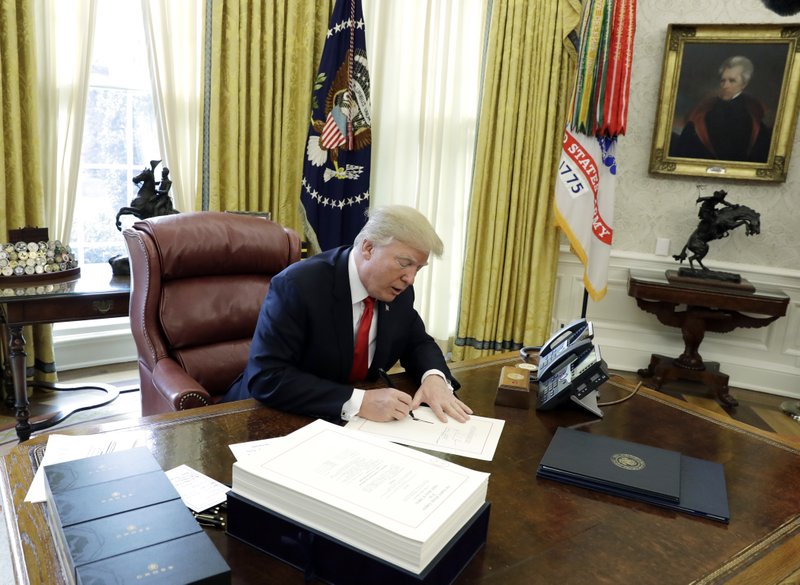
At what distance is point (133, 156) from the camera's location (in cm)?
373

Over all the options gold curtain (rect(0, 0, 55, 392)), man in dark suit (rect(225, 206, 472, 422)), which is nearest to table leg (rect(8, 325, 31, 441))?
Answer: gold curtain (rect(0, 0, 55, 392))

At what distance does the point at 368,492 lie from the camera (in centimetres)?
93

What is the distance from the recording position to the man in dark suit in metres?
1.53

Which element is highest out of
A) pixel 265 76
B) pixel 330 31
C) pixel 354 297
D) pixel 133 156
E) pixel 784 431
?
pixel 330 31

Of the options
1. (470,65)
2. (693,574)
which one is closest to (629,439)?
(693,574)

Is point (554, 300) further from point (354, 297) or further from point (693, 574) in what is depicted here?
point (693, 574)

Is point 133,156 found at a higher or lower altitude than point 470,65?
lower

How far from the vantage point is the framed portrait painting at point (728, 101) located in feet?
12.3

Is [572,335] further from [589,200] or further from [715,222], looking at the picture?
[715,222]

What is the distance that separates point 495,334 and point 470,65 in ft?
5.87

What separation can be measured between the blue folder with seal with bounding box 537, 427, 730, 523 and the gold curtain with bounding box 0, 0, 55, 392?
285 centimetres

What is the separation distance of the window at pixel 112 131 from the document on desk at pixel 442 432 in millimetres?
2764

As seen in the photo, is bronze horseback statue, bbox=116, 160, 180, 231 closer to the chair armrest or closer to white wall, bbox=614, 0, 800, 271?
the chair armrest

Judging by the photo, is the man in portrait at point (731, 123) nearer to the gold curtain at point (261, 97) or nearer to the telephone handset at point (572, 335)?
the gold curtain at point (261, 97)
